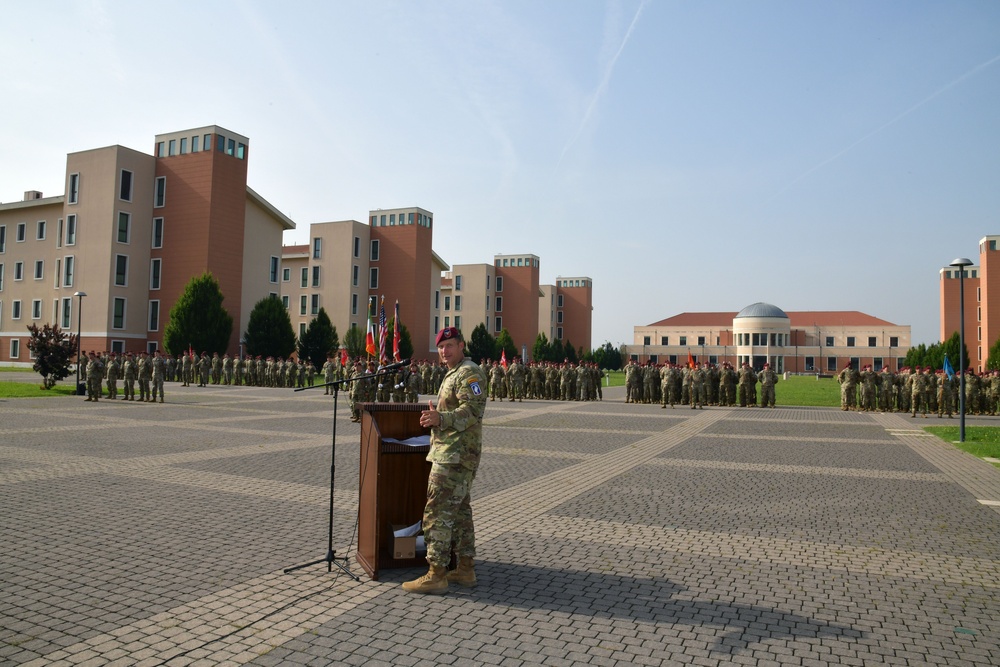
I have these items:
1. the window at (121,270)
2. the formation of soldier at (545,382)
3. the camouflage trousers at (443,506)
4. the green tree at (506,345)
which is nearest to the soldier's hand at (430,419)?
the camouflage trousers at (443,506)

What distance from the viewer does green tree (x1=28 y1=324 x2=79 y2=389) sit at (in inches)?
1137

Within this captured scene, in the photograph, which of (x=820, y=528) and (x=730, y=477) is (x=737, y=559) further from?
(x=730, y=477)

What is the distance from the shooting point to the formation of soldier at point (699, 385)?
2794 cm

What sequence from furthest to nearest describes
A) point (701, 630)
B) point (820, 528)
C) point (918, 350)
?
point (918, 350) → point (820, 528) → point (701, 630)

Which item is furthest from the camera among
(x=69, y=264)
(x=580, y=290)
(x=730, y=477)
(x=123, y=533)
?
(x=580, y=290)

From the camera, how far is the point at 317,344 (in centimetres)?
5338

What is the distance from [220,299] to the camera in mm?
45219

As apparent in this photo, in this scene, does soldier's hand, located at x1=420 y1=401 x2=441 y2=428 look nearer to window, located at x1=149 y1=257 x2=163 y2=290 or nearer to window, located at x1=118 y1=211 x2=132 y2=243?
window, located at x1=118 y1=211 x2=132 y2=243

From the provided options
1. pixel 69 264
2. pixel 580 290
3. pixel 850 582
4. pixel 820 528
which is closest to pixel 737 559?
pixel 850 582

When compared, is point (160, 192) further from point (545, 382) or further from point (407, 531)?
point (407, 531)

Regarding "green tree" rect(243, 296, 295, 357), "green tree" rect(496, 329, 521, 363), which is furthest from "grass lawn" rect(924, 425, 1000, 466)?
"green tree" rect(496, 329, 521, 363)

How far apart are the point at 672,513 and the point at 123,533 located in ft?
18.6

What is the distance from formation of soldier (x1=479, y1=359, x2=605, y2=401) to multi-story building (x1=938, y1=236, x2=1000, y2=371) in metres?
44.7

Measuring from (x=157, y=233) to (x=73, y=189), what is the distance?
630 centimetres
